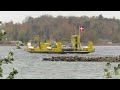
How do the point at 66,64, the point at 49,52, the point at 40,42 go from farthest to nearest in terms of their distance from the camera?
the point at 40,42, the point at 49,52, the point at 66,64

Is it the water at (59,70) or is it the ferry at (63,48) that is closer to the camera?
the water at (59,70)

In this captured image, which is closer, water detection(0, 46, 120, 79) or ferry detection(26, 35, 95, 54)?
water detection(0, 46, 120, 79)

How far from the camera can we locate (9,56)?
2.94m

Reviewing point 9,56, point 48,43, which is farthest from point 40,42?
point 9,56

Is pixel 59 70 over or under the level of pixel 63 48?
over
